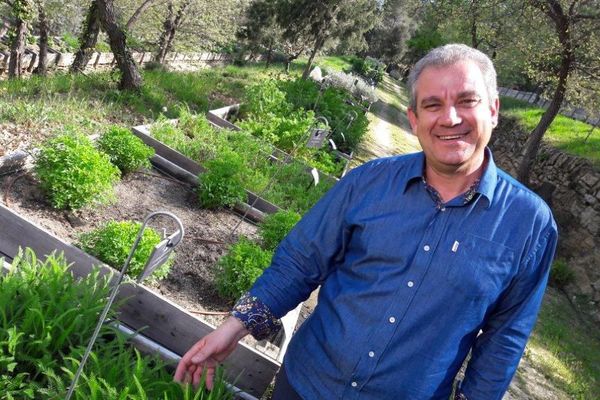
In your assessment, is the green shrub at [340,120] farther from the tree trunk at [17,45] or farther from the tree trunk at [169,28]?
the tree trunk at [169,28]

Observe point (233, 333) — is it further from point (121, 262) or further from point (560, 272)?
point (560, 272)

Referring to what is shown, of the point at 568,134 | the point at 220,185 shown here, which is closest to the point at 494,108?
the point at 220,185

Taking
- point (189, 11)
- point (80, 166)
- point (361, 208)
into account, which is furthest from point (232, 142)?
point (189, 11)

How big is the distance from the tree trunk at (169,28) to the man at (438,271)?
18.9 metres

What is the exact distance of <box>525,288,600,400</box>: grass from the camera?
21.3ft

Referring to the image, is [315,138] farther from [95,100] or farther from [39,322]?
[39,322]

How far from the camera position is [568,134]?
1714 cm

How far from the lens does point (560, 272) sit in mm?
10422

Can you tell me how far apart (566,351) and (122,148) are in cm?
587

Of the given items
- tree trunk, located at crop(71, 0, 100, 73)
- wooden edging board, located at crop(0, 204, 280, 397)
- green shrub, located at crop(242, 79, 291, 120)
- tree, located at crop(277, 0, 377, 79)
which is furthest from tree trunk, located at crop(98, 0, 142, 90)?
tree, located at crop(277, 0, 377, 79)

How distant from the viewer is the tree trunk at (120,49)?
8.94 metres

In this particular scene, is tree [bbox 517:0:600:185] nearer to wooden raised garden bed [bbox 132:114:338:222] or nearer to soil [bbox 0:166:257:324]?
wooden raised garden bed [bbox 132:114:338:222]

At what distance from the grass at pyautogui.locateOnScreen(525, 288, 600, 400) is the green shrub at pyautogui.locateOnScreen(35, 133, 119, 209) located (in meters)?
5.06

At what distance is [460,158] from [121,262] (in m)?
2.42
